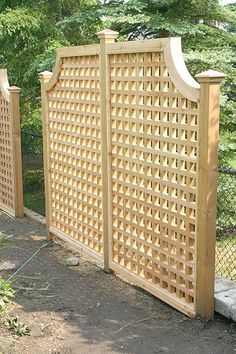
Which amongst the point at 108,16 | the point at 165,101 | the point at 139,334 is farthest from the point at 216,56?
the point at 139,334

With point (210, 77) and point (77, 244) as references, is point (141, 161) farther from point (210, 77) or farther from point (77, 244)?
point (77, 244)

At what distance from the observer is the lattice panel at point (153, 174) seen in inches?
146

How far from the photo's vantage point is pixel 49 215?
5996mm

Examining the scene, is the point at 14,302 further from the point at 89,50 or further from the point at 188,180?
the point at 89,50

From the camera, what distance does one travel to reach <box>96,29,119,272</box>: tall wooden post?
176 inches

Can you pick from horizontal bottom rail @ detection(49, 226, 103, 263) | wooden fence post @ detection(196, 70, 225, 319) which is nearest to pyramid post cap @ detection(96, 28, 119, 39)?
wooden fence post @ detection(196, 70, 225, 319)

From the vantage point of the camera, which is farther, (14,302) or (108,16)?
(108,16)

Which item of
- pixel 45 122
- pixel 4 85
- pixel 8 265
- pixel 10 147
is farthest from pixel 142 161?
pixel 4 85

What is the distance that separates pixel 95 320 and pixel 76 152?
6.19 ft

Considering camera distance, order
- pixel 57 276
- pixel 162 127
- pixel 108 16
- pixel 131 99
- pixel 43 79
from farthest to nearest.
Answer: pixel 108 16 → pixel 43 79 → pixel 57 276 → pixel 131 99 → pixel 162 127

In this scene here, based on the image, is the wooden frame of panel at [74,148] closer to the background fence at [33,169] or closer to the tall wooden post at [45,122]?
the tall wooden post at [45,122]

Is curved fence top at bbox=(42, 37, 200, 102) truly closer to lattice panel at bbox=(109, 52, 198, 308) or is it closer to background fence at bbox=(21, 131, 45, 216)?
lattice panel at bbox=(109, 52, 198, 308)

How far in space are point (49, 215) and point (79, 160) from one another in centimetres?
106

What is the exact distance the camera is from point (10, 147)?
707 cm
